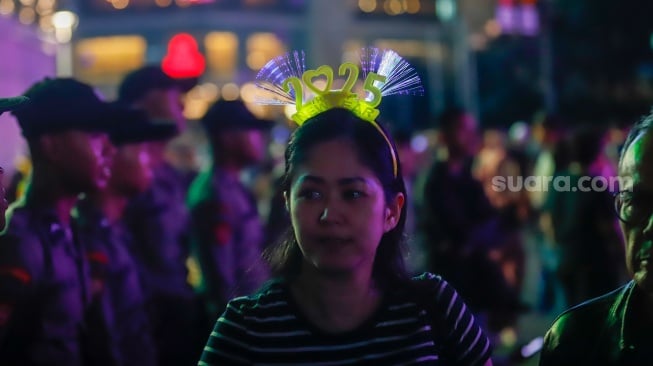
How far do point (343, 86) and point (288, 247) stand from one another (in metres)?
0.51

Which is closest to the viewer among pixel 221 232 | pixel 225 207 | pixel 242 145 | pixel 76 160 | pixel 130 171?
pixel 76 160

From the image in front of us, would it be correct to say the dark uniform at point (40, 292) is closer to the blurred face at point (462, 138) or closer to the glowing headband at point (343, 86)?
the glowing headband at point (343, 86)

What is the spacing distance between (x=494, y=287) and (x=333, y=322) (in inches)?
225

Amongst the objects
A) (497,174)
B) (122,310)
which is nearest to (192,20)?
(497,174)

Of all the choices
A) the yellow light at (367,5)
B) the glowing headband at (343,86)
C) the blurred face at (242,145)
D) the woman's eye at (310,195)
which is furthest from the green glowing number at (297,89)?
the yellow light at (367,5)

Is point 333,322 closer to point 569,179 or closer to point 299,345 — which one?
point 299,345

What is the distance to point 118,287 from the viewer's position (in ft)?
15.0

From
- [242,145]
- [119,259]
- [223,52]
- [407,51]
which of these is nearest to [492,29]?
[242,145]

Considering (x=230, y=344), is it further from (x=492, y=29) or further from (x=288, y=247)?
(x=492, y=29)

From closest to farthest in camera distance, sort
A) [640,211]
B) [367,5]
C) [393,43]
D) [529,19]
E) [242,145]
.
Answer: [640,211] < [242,145] < [529,19] < [393,43] < [367,5]

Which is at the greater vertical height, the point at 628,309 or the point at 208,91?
the point at 208,91

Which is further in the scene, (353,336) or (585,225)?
(585,225)

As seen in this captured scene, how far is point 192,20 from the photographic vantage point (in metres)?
42.4

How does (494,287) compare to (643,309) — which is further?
(494,287)
